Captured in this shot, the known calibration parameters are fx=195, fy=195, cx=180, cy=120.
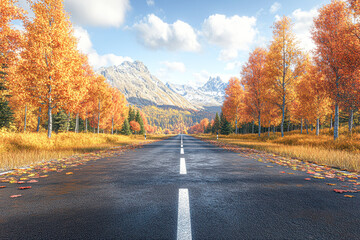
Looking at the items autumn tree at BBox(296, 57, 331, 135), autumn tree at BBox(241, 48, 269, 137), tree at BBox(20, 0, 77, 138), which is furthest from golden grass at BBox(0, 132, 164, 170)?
autumn tree at BBox(241, 48, 269, 137)

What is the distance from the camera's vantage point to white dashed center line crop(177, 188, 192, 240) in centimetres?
224

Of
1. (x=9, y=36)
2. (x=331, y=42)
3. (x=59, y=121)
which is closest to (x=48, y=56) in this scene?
(x=9, y=36)

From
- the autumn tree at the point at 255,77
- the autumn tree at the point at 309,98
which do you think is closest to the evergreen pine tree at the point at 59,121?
the autumn tree at the point at 255,77

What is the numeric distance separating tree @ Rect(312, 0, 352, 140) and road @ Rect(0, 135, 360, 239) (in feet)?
46.0

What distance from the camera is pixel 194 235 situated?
2242mm

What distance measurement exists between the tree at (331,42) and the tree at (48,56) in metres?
19.7

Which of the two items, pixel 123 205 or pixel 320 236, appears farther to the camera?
pixel 123 205

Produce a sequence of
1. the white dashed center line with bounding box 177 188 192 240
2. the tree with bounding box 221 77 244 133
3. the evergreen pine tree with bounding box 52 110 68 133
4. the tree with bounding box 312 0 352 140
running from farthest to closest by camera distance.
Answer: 1. the evergreen pine tree with bounding box 52 110 68 133
2. the tree with bounding box 221 77 244 133
3. the tree with bounding box 312 0 352 140
4. the white dashed center line with bounding box 177 188 192 240

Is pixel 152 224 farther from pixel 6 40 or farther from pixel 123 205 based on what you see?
pixel 6 40

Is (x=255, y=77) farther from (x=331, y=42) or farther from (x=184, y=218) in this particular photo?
(x=184, y=218)

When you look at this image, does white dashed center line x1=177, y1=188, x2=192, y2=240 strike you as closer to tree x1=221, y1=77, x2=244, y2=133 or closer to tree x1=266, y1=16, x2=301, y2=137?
tree x1=266, y1=16, x2=301, y2=137

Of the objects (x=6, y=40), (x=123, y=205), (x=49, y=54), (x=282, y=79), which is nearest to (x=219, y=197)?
(x=123, y=205)

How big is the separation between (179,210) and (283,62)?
22914 millimetres

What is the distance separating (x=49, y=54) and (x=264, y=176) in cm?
1618
